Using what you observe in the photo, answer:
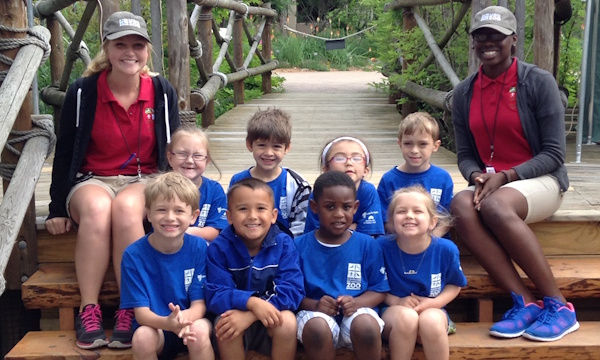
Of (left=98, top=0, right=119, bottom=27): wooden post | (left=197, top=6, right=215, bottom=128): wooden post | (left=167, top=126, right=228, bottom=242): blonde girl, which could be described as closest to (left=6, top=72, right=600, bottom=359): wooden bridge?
(left=167, top=126, right=228, bottom=242): blonde girl

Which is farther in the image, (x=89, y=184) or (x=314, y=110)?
(x=314, y=110)

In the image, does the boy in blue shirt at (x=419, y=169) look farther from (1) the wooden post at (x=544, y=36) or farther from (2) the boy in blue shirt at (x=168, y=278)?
(1) the wooden post at (x=544, y=36)

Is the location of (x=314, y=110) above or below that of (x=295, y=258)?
above

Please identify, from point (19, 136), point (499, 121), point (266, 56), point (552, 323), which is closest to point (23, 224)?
point (19, 136)

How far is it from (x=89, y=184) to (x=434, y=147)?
4.77ft

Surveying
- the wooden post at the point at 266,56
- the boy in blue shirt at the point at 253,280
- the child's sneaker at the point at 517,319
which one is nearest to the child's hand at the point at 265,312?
the boy in blue shirt at the point at 253,280

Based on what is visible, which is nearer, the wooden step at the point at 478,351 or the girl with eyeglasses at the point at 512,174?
the wooden step at the point at 478,351

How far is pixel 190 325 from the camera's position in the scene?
2924mm

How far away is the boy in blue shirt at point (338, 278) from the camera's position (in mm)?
2965

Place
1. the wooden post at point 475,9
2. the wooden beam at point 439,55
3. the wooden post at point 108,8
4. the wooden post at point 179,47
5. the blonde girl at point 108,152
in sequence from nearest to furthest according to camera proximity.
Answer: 1. the blonde girl at point 108,152
2. the wooden post at point 108,8
3. the wooden post at point 475,9
4. the wooden post at point 179,47
5. the wooden beam at point 439,55

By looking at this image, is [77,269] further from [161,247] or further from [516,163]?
[516,163]

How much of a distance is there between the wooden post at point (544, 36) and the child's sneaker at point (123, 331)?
2.44 meters

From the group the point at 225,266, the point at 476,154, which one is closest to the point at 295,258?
the point at 225,266

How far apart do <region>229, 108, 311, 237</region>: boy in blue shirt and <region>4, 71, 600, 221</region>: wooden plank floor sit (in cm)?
83
